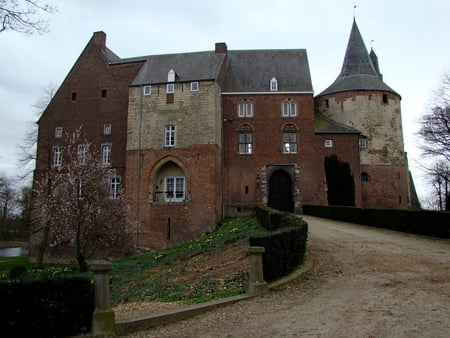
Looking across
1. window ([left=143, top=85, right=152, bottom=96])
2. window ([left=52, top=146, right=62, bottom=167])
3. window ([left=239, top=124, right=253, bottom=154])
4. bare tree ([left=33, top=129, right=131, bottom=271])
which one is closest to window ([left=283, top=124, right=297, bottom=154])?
window ([left=239, top=124, right=253, bottom=154])

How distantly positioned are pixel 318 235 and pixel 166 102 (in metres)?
17.4

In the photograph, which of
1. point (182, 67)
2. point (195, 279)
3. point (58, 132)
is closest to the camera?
point (195, 279)

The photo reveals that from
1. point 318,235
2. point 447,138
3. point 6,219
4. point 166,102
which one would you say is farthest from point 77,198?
point 6,219

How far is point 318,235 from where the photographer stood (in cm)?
1862

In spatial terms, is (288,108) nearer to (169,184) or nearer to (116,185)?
(169,184)

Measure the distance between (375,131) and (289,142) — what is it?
299 inches

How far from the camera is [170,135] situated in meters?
31.2

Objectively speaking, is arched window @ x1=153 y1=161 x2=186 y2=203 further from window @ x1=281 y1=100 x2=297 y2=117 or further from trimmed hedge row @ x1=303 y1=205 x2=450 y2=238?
trimmed hedge row @ x1=303 y1=205 x2=450 y2=238

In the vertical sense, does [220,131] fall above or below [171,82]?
below

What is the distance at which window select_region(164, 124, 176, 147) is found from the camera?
3106cm

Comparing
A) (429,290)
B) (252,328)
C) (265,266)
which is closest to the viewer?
(252,328)

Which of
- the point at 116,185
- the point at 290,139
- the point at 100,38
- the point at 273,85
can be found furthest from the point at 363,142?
the point at 100,38

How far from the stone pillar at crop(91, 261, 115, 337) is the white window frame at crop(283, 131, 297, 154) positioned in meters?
26.6

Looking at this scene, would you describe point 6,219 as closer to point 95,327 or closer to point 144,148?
point 144,148
